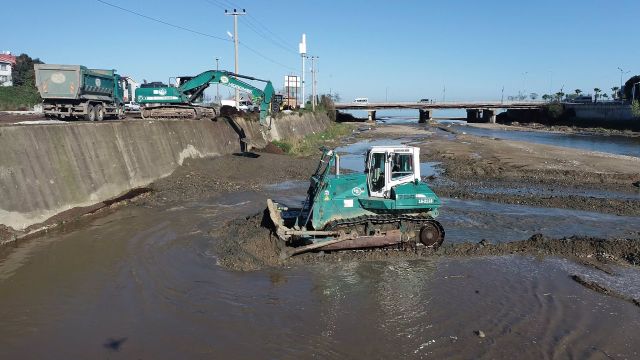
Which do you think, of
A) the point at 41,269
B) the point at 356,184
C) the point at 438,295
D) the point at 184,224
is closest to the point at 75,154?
the point at 184,224

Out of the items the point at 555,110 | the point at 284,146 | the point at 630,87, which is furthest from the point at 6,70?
the point at 630,87

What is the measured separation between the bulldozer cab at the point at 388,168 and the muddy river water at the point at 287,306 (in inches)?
73.8

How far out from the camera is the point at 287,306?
917 centimetres

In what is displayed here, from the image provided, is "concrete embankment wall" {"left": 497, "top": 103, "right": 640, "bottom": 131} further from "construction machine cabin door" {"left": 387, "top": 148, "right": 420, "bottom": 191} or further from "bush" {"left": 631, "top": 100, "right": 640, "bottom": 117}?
"construction machine cabin door" {"left": 387, "top": 148, "right": 420, "bottom": 191}

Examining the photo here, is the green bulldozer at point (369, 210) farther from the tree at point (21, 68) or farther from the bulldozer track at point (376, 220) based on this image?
the tree at point (21, 68)

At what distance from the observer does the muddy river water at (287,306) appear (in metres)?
7.63

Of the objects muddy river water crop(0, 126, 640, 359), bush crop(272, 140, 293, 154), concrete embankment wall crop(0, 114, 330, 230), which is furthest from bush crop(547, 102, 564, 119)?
muddy river water crop(0, 126, 640, 359)

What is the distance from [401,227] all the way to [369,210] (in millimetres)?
896

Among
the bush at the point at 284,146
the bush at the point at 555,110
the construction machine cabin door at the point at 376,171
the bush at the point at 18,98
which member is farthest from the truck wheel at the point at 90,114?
the bush at the point at 555,110

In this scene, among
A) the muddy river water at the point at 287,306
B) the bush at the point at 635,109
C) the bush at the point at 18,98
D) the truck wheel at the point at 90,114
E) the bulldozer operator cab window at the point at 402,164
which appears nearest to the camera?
the muddy river water at the point at 287,306

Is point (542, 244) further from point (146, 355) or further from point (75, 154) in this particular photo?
Result: point (75, 154)

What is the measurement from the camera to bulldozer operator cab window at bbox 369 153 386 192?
1203 centimetres

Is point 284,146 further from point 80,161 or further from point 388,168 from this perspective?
point 388,168

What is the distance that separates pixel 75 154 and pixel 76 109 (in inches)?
286
